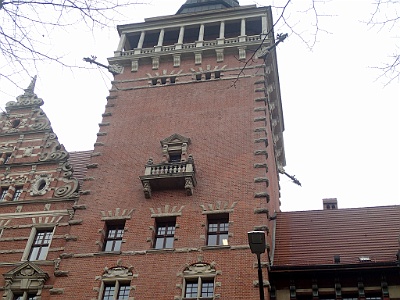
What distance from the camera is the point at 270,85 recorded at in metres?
28.0

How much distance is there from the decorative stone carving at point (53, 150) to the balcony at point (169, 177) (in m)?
5.15

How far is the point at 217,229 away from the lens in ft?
64.2

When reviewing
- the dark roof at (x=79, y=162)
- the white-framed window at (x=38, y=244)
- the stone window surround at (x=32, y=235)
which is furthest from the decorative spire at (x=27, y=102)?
the white-framed window at (x=38, y=244)

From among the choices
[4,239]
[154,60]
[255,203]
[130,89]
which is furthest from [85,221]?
[154,60]

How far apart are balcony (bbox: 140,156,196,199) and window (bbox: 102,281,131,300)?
3.94 meters

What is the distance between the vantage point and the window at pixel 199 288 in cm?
1744

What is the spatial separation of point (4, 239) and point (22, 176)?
140 inches

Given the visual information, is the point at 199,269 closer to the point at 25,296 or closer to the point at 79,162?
the point at 25,296

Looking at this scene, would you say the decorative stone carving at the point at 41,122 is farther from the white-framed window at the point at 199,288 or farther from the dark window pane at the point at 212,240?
the white-framed window at the point at 199,288

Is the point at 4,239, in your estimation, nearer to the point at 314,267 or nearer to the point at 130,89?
the point at 130,89

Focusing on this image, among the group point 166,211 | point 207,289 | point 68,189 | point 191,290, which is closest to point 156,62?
point 68,189

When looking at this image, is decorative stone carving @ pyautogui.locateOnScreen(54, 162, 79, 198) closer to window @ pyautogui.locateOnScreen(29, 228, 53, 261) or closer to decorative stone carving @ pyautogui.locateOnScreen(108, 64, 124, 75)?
window @ pyautogui.locateOnScreen(29, 228, 53, 261)

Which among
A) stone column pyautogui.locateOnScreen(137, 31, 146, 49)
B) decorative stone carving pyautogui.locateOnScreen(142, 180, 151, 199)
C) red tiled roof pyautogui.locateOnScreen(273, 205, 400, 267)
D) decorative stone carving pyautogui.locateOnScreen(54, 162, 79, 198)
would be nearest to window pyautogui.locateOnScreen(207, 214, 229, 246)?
red tiled roof pyautogui.locateOnScreen(273, 205, 400, 267)

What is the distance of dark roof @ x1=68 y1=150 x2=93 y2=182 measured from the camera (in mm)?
24766
